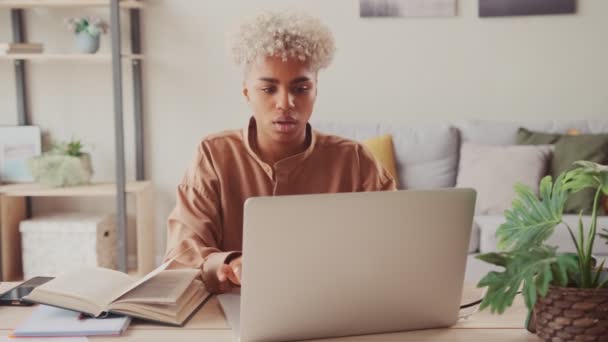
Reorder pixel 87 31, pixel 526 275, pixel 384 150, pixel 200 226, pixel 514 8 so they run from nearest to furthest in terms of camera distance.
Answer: pixel 526 275 < pixel 200 226 < pixel 384 150 < pixel 87 31 < pixel 514 8

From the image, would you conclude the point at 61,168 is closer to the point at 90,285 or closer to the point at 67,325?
the point at 90,285

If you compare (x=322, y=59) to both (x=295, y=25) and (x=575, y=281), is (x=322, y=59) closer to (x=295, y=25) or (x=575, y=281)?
(x=295, y=25)

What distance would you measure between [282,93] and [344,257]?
655 mm

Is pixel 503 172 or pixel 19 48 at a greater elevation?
pixel 19 48

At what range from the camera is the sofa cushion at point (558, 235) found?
2.83 m

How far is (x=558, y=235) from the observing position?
2848 mm

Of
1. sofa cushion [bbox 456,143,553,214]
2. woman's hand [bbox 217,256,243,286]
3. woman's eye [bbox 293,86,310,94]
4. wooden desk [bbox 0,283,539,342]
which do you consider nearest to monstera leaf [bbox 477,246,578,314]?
wooden desk [bbox 0,283,539,342]

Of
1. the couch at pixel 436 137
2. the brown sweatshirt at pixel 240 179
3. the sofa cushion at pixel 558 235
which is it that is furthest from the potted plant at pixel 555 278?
the couch at pixel 436 137

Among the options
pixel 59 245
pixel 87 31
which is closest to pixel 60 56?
pixel 87 31

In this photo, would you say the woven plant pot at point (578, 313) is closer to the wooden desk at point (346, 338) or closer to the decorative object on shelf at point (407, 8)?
the wooden desk at point (346, 338)

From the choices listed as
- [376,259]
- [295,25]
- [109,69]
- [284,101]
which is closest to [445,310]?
[376,259]

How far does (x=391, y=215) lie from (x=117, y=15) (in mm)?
2672

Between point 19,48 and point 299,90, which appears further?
point 19,48

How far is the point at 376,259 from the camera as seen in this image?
1.07 meters
